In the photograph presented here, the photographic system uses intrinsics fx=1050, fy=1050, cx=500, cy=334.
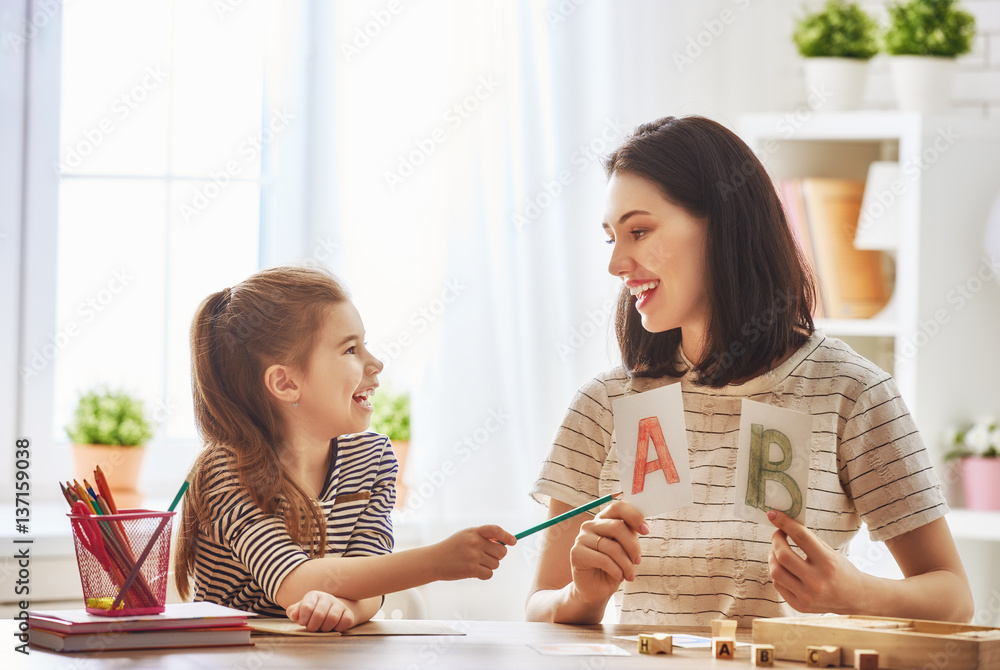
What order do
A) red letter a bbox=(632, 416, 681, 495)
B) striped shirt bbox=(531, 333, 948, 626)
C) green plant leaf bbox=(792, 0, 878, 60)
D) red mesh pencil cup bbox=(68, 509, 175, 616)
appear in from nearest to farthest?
red mesh pencil cup bbox=(68, 509, 175, 616)
red letter a bbox=(632, 416, 681, 495)
striped shirt bbox=(531, 333, 948, 626)
green plant leaf bbox=(792, 0, 878, 60)

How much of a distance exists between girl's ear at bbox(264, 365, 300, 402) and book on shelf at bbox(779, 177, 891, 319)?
1608mm

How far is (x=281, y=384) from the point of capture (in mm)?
1533

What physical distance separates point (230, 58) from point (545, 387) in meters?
1.19

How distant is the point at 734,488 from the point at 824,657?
16.9 inches

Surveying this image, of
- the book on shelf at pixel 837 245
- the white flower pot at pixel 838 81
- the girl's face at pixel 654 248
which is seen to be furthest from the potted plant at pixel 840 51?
the girl's face at pixel 654 248

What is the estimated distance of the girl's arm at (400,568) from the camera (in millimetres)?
1242

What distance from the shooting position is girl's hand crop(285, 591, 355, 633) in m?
1.22

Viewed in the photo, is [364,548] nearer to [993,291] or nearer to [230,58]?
[230,58]

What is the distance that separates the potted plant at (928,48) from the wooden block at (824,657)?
204cm

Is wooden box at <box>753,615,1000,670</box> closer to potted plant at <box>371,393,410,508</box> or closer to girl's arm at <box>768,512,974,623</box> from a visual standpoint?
girl's arm at <box>768,512,974,623</box>

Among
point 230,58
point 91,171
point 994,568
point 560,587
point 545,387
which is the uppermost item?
point 230,58

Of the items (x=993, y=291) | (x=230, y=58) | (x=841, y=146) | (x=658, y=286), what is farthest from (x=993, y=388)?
(x=230, y=58)

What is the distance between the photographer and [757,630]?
1146 mm

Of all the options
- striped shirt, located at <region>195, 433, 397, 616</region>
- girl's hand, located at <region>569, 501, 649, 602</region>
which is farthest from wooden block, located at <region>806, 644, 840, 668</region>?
striped shirt, located at <region>195, 433, 397, 616</region>
